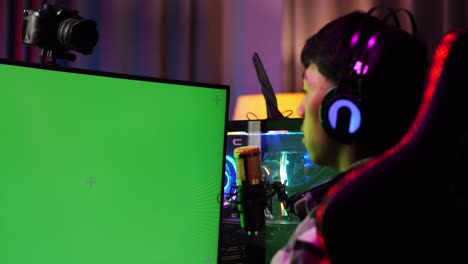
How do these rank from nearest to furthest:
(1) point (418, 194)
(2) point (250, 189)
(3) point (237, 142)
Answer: (1) point (418, 194) < (2) point (250, 189) < (3) point (237, 142)

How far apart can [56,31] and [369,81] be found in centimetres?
76

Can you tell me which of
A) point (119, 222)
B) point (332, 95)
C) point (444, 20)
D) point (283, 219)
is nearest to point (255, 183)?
point (283, 219)

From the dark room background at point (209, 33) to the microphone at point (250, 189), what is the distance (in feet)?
3.81

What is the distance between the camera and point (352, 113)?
588mm

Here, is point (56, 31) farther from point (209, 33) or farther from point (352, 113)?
point (209, 33)

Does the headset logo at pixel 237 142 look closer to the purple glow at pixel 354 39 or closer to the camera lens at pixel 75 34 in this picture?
the camera lens at pixel 75 34

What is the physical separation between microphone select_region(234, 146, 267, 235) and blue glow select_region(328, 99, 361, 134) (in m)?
0.38

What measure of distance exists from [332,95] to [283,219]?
488 mm

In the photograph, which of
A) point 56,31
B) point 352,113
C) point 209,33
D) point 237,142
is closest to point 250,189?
point 237,142

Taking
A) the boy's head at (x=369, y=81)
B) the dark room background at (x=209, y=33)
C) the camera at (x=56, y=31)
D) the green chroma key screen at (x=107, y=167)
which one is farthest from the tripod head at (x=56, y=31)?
the dark room background at (x=209, y=33)

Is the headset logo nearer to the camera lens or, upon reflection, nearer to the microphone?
the microphone

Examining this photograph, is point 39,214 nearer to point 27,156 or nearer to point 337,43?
point 27,156

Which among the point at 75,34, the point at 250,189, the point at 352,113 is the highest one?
the point at 75,34

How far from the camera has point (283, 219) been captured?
104cm
